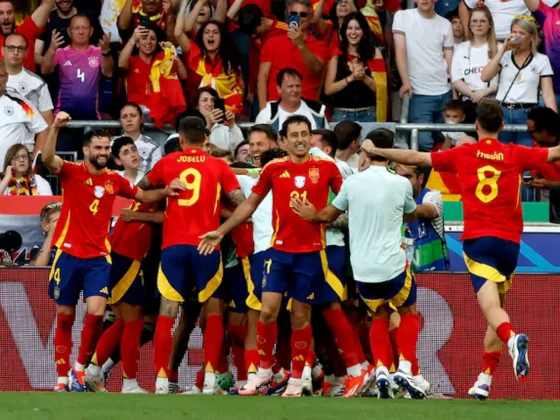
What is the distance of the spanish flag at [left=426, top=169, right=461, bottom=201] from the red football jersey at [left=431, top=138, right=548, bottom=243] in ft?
15.8

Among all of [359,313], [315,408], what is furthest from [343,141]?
[315,408]

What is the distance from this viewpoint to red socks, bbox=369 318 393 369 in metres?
12.1

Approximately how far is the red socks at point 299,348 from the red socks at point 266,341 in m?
0.20

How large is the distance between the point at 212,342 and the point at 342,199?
1739 millimetres

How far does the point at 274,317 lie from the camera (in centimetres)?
1271

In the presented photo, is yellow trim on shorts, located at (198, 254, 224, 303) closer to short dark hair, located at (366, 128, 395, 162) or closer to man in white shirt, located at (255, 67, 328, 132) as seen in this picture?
short dark hair, located at (366, 128, 395, 162)

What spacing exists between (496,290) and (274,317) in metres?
1.99

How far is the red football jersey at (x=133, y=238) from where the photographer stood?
44.6ft

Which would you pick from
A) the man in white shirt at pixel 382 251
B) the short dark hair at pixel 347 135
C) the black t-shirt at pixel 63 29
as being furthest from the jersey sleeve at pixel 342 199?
the black t-shirt at pixel 63 29

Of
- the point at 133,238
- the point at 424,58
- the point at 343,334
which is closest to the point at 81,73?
the point at 424,58

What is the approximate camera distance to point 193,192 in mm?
12969

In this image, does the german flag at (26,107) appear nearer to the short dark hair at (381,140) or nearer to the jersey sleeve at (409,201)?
the short dark hair at (381,140)

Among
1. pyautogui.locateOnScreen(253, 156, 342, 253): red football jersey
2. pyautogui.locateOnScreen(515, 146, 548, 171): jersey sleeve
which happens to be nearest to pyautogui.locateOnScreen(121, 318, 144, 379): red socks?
pyautogui.locateOnScreen(253, 156, 342, 253): red football jersey

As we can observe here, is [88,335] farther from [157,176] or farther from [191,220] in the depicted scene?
[157,176]
